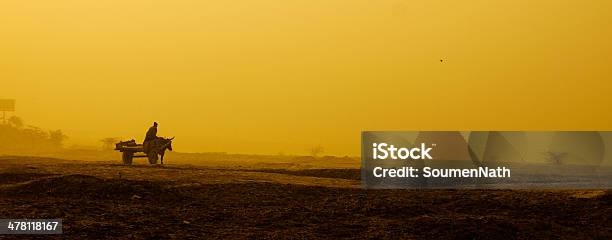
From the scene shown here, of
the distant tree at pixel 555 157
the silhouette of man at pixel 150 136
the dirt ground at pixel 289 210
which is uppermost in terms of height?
the silhouette of man at pixel 150 136

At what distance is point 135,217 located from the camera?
14203mm

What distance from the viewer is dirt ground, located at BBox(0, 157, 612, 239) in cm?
1309

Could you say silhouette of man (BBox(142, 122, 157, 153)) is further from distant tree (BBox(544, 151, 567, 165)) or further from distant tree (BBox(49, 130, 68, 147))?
distant tree (BBox(49, 130, 68, 147))

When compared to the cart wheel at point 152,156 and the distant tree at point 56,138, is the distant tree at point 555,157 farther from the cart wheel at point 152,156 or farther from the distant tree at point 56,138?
the distant tree at point 56,138

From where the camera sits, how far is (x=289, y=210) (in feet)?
50.8

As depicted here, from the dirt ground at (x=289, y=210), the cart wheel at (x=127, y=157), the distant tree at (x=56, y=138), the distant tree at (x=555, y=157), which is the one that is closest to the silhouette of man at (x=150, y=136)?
the cart wheel at (x=127, y=157)

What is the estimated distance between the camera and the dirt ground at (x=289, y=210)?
42.9 ft

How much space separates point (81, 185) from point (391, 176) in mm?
12811

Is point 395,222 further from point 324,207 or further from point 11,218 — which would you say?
point 11,218

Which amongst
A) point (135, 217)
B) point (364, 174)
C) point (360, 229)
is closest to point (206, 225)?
point (135, 217)

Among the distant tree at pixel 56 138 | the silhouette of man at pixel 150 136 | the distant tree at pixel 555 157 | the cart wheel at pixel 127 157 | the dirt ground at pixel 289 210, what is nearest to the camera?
the dirt ground at pixel 289 210

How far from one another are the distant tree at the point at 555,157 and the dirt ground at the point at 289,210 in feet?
104

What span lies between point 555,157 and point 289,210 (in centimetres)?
3955

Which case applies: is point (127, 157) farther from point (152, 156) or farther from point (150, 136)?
point (150, 136)
